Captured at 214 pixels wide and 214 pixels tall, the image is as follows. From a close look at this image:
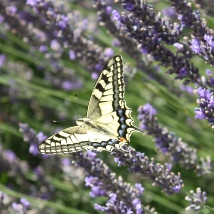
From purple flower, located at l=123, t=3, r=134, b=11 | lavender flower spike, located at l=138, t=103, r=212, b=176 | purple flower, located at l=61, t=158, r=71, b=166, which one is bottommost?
purple flower, located at l=61, t=158, r=71, b=166

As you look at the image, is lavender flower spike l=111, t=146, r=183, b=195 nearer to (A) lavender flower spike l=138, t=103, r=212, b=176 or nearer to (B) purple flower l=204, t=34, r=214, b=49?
(A) lavender flower spike l=138, t=103, r=212, b=176

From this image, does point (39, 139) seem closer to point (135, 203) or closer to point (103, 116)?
point (103, 116)

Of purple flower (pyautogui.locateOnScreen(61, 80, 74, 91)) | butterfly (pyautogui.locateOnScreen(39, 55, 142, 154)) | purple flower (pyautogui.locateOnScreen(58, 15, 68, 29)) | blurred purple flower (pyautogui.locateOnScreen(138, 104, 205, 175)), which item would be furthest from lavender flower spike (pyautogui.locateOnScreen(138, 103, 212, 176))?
purple flower (pyautogui.locateOnScreen(61, 80, 74, 91))

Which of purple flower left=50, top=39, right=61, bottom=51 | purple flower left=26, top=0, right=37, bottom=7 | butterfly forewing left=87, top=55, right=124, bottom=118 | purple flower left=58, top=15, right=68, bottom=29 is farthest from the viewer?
purple flower left=50, top=39, right=61, bottom=51

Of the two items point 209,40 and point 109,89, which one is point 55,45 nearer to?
point 109,89

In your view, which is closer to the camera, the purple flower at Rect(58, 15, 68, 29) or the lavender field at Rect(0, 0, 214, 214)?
the lavender field at Rect(0, 0, 214, 214)

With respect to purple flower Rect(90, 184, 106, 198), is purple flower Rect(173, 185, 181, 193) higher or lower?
higher

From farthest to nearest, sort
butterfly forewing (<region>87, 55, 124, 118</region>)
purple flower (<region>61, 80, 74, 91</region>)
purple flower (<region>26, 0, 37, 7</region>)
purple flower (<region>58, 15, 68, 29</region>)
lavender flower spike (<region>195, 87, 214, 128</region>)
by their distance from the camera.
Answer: purple flower (<region>61, 80, 74, 91</region>) < purple flower (<region>58, 15, 68, 29</region>) < purple flower (<region>26, 0, 37, 7</region>) < butterfly forewing (<region>87, 55, 124, 118</region>) < lavender flower spike (<region>195, 87, 214, 128</region>)

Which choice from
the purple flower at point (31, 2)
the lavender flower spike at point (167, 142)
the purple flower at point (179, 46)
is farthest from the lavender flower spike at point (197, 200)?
the purple flower at point (31, 2)
